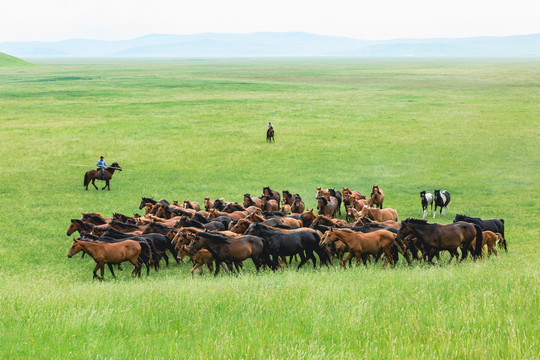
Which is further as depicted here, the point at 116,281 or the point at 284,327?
the point at 116,281

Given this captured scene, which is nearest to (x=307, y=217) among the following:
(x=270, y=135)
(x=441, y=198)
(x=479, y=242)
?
(x=479, y=242)

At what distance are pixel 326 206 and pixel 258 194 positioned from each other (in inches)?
233

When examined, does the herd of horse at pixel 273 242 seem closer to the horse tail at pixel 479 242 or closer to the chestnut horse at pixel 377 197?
the horse tail at pixel 479 242

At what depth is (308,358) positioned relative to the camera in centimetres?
645

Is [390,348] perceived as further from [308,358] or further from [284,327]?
[284,327]

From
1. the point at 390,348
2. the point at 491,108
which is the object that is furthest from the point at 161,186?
the point at 491,108

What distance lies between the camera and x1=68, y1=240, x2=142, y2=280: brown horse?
1416 cm

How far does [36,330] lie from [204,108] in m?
54.4

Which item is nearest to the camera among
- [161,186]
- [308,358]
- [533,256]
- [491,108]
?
[308,358]

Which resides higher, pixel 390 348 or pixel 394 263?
pixel 390 348

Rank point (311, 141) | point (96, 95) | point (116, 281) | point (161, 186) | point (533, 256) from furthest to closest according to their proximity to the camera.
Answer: point (96, 95)
point (311, 141)
point (161, 186)
point (533, 256)
point (116, 281)

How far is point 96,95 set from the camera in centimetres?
7781

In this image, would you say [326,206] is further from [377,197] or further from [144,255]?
[144,255]

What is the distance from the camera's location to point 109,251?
14266mm
